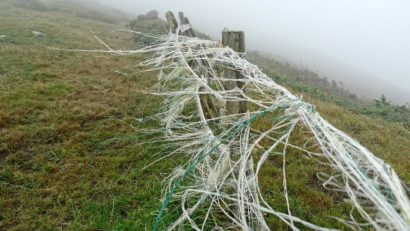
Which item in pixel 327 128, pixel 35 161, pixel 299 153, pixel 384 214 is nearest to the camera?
pixel 384 214

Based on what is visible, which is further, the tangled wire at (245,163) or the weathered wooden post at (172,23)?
the weathered wooden post at (172,23)

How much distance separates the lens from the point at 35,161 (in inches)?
285

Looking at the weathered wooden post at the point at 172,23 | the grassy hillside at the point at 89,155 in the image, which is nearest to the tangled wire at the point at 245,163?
the grassy hillside at the point at 89,155

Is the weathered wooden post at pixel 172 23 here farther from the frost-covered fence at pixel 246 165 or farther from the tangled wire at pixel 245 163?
the tangled wire at pixel 245 163

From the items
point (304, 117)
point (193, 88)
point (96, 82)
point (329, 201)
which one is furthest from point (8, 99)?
point (304, 117)

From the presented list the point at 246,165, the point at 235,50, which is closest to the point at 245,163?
the point at 246,165

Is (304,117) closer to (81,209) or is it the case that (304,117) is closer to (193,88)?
(193,88)

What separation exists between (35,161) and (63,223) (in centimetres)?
195

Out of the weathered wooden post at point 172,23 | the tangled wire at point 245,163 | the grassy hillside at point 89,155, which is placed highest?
the weathered wooden post at point 172,23

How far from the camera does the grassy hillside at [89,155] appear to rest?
5945 mm

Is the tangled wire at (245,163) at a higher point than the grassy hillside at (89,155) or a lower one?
higher

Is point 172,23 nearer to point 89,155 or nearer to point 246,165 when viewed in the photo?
point 89,155

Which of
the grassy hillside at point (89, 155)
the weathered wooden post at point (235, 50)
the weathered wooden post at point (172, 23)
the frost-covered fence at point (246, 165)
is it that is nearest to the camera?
the frost-covered fence at point (246, 165)

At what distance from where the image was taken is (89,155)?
24.8 feet
